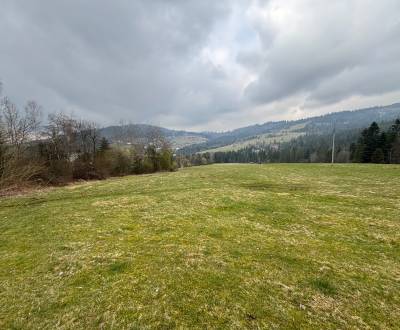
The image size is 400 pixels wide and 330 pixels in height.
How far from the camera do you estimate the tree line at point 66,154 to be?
2955 cm

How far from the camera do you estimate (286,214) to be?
13648 mm

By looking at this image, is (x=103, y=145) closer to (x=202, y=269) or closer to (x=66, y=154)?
(x=66, y=154)

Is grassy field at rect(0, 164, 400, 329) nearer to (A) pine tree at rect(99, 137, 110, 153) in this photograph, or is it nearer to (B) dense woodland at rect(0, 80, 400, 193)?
(B) dense woodland at rect(0, 80, 400, 193)

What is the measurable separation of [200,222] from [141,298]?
656 cm

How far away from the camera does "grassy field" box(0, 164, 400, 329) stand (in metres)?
5.21

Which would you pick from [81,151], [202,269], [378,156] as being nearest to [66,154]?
[81,151]

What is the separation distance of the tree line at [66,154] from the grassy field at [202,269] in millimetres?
20804

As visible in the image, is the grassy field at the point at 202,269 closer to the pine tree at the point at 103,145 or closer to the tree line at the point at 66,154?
the tree line at the point at 66,154

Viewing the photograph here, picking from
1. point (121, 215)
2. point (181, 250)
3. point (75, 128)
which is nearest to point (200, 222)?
point (181, 250)

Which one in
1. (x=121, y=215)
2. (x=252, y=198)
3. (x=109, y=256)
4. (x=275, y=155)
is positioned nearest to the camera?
(x=109, y=256)

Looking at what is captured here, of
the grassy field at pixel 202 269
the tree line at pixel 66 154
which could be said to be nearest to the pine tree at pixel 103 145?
the tree line at pixel 66 154

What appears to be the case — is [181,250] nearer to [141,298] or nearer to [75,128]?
[141,298]

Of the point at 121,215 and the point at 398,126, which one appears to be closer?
the point at 121,215

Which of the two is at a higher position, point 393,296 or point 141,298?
point 141,298
